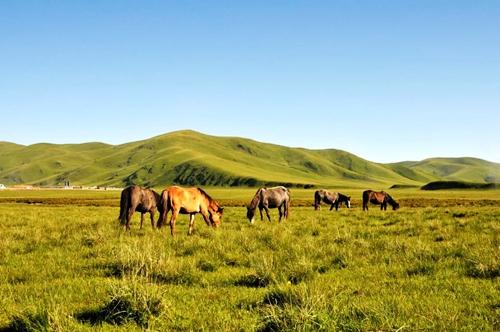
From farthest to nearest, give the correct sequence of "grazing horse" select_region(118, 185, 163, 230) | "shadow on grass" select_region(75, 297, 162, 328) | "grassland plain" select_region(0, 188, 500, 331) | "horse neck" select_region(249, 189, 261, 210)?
1. "horse neck" select_region(249, 189, 261, 210)
2. "grazing horse" select_region(118, 185, 163, 230)
3. "shadow on grass" select_region(75, 297, 162, 328)
4. "grassland plain" select_region(0, 188, 500, 331)

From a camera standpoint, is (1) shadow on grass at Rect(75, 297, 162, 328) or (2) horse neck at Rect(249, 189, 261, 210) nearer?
(1) shadow on grass at Rect(75, 297, 162, 328)

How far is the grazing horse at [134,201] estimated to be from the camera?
19.7 metres

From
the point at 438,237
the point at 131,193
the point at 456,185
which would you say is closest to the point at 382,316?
the point at 438,237

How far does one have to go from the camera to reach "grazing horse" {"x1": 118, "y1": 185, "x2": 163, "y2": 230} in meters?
19.7

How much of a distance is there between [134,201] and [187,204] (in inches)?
126

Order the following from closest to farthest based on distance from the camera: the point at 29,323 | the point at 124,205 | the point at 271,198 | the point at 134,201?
the point at 29,323 → the point at 124,205 → the point at 134,201 → the point at 271,198

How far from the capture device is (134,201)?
20.1m

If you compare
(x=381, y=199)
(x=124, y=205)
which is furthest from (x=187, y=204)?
(x=381, y=199)

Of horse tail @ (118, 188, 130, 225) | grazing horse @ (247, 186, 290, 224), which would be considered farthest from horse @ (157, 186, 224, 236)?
grazing horse @ (247, 186, 290, 224)

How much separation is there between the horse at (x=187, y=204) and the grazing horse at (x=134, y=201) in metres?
0.67

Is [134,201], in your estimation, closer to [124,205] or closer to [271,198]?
[124,205]

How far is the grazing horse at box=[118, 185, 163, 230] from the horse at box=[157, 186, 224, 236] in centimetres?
67

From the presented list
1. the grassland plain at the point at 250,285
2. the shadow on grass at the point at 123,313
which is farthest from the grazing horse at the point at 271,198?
the shadow on grass at the point at 123,313

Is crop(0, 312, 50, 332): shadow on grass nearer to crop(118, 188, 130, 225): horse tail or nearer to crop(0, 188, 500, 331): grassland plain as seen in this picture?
crop(0, 188, 500, 331): grassland plain
